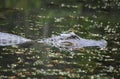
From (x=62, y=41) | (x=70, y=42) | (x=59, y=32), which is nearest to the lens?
(x=70, y=42)

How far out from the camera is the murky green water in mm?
12056

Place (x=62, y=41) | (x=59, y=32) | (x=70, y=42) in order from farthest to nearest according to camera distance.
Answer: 1. (x=59, y=32)
2. (x=62, y=41)
3. (x=70, y=42)

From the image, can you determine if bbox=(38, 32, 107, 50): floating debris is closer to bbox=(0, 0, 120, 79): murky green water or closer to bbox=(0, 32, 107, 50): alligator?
bbox=(0, 32, 107, 50): alligator

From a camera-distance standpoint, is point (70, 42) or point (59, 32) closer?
point (70, 42)

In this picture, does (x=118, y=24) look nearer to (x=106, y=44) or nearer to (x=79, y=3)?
(x=106, y=44)

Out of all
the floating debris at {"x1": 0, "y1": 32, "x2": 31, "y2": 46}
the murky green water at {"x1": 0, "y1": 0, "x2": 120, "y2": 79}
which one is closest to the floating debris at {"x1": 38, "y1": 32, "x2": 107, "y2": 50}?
the murky green water at {"x1": 0, "y1": 0, "x2": 120, "y2": 79}

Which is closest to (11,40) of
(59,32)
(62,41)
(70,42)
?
(62,41)

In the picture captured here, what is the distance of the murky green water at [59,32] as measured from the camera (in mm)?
12056

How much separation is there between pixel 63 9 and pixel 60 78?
494 inches

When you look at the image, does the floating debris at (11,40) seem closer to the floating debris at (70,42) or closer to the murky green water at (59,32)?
the murky green water at (59,32)

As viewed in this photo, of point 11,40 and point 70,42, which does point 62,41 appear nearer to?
point 70,42

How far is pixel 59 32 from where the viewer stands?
1709 centimetres

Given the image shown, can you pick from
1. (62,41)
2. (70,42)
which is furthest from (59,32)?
(70,42)

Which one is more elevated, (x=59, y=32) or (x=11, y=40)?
(x=11, y=40)
